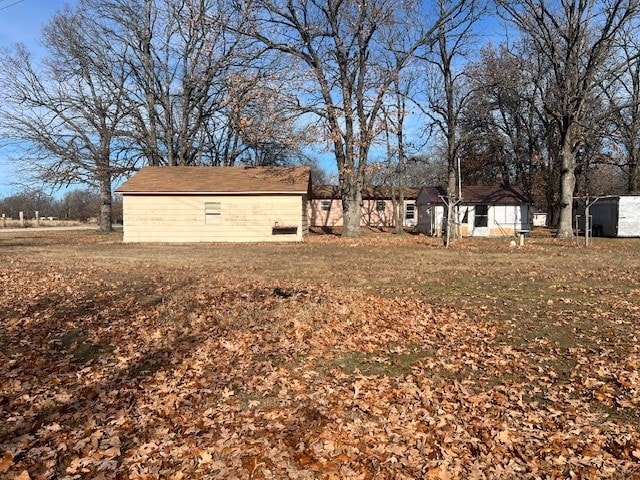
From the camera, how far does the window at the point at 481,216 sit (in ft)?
106

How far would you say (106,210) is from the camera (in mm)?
35062

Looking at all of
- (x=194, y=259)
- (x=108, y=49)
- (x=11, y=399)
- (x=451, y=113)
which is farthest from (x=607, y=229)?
(x=108, y=49)

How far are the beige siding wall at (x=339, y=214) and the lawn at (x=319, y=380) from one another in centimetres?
3193

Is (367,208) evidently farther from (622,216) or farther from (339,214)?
(622,216)

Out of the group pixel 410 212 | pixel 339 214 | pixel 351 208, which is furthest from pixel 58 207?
pixel 351 208

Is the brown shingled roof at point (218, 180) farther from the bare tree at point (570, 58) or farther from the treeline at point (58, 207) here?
the treeline at point (58, 207)

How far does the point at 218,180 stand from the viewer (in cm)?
2425

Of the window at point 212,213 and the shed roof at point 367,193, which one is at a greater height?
the shed roof at point 367,193

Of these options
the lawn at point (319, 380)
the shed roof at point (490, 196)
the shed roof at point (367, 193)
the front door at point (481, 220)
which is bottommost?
the lawn at point (319, 380)

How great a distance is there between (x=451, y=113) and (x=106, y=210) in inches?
1017

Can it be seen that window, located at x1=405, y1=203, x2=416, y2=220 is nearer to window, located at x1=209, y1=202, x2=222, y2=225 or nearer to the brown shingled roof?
the brown shingled roof

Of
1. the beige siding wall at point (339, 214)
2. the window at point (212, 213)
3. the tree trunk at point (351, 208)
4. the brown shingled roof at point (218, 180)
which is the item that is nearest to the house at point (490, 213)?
the tree trunk at point (351, 208)

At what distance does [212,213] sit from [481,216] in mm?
19008

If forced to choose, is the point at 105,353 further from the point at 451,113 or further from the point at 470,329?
the point at 451,113
